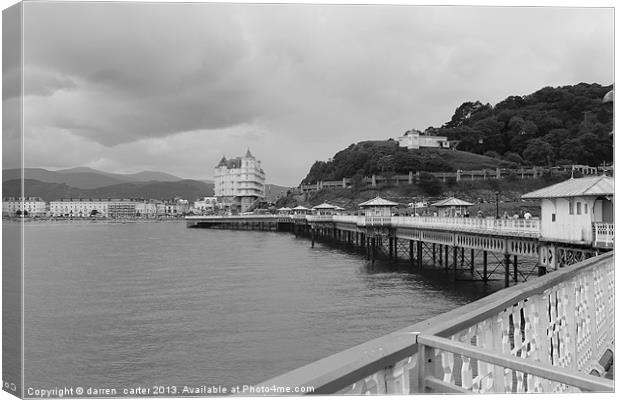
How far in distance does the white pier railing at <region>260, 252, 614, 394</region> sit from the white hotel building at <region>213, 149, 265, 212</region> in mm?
128902

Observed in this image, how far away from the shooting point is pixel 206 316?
18.3 m

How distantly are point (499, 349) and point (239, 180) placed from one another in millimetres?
134788

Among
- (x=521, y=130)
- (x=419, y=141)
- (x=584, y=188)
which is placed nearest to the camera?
(x=584, y=188)

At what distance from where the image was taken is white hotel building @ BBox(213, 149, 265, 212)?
5325 inches

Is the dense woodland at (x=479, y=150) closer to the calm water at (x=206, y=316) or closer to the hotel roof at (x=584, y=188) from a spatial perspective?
the calm water at (x=206, y=316)

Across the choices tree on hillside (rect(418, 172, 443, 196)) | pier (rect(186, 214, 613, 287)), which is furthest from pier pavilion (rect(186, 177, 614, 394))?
tree on hillside (rect(418, 172, 443, 196))

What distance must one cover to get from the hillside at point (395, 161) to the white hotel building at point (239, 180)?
106 feet

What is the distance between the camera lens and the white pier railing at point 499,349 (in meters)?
2.85

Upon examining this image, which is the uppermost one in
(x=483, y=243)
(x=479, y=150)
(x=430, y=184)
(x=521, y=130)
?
(x=521, y=130)

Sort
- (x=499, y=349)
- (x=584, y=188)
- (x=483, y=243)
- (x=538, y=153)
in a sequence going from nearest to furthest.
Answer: (x=499, y=349) → (x=584, y=188) → (x=483, y=243) → (x=538, y=153)

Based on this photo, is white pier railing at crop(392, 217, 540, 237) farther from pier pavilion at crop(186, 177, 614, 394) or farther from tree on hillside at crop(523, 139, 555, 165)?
tree on hillside at crop(523, 139, 555, 165)

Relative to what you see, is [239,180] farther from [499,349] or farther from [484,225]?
[499,349]

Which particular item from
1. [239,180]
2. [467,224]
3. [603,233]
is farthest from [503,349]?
[239,180]

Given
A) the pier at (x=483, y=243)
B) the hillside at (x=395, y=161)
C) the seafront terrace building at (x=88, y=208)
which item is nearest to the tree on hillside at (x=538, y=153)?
the hillside at (x=395, y=161)
